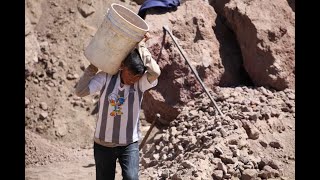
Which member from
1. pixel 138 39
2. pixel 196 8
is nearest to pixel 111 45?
Result: pixel 138 39

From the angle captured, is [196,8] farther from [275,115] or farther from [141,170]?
[141,170]

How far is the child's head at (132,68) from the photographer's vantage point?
318 centimetres

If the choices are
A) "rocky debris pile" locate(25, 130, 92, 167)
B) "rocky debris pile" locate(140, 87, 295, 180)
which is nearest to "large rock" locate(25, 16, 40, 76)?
"rocky debris pile" locate(25, 130, 92, 167)

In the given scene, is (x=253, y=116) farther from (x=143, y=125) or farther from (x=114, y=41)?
(x=114, y=41)

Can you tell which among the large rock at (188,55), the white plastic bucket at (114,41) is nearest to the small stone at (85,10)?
the large rock at (188,55)

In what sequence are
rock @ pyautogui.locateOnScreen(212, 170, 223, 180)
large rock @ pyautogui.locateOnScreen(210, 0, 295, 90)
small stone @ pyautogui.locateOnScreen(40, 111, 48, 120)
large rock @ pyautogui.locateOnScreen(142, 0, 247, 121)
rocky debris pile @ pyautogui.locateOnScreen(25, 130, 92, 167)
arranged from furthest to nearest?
small stone @ pyautogui.locateOnScreen(40, 111, 48, 120)
rocky debris pile @ pyautogui.locateOnScreen(25, 130, 92, 167)
large rock @ pyautogui.locateOnScreen(210, 0, 295, 90)
large rock @ pyautogui.locateOnScreen(142, 0, 247, 121)
rock @ pyautogui.locateOnScreen(212, 170, 223, 180)

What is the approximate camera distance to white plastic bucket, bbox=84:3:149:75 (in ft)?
10.4

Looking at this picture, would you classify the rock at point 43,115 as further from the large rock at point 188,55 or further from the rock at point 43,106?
the large rock at point 188,55

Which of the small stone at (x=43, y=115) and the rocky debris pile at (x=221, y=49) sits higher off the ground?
the rocky debris pile at (x=221, y=49)

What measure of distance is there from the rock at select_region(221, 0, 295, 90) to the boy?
3100 millimetres

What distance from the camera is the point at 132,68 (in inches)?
125

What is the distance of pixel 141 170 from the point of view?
17.5ft

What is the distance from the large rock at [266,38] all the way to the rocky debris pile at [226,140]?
8.8 inches

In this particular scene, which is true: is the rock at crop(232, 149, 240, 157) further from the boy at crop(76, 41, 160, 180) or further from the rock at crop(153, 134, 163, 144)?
the boy at crop(76, 41, 160, 180)
